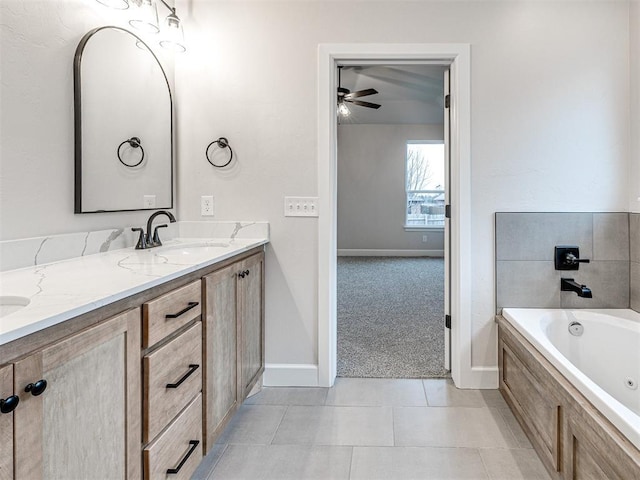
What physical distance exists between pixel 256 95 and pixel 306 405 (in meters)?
1.80

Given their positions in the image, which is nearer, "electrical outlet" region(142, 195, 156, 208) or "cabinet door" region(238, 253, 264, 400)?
"cabinet door" region(238, 253, 264, 400)

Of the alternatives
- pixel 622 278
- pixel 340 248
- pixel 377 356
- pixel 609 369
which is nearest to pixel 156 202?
pixel 377 356

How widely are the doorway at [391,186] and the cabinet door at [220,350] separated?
9.01 ft

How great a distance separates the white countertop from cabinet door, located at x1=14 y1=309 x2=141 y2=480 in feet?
0.22

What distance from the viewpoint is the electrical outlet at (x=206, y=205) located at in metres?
2.47

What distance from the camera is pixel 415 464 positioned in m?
1.71

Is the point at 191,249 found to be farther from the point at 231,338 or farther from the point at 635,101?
the point at 635,101

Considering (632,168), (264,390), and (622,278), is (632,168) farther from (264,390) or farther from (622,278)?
(264,390)

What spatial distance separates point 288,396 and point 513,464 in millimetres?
1177

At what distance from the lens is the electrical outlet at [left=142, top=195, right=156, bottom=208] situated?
2.14 metres

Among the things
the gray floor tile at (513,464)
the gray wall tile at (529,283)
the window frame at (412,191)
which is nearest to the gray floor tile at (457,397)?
the gray floor tile at (513,464)

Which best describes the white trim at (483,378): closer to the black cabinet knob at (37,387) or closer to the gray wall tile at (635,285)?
the gray wall tile at (635,285)

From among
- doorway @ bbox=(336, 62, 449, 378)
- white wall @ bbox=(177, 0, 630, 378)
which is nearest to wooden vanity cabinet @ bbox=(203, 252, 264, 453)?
white wall @ bbox=(177, 0, 630, 378)

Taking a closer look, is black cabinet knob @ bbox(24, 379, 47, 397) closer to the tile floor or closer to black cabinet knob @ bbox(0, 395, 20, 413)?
black cabinet knob @ bbox(0, 395, 20, 413)
